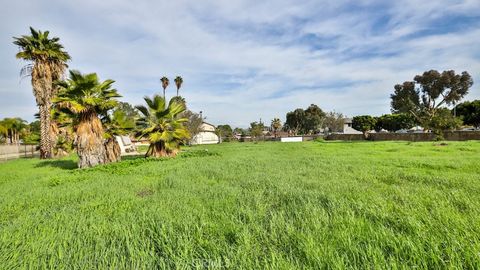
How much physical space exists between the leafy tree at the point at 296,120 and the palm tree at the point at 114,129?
6662 centimetres

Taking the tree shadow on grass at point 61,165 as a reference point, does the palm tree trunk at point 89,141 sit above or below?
above

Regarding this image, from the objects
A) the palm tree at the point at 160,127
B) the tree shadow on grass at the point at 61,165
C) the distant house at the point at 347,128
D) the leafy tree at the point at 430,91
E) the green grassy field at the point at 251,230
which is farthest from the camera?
the distant house at the point at 347,128

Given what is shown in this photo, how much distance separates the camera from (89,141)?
13.9 m

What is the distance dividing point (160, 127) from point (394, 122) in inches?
2397

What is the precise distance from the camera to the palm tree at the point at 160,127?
17.2m

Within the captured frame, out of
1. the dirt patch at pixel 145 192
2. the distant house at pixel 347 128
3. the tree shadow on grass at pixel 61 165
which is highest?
the distant house at pixel 347 128

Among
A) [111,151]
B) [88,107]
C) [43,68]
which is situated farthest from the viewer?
[43,68]

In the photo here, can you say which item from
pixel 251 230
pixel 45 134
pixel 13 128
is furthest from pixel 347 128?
pixel 13 128

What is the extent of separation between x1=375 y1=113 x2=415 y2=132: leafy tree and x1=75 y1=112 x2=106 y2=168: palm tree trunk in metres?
62.7

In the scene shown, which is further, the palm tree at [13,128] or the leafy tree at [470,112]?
the palm tree at [13,128]

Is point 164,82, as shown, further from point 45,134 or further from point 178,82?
point 45,134

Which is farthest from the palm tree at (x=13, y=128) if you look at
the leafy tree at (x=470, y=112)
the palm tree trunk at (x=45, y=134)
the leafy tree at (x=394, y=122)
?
the leafy tree at (x=470, y=112)

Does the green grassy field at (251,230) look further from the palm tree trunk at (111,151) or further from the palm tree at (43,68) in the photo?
the palm tree at (43,68)

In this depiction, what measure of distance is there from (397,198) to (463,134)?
124 feet
